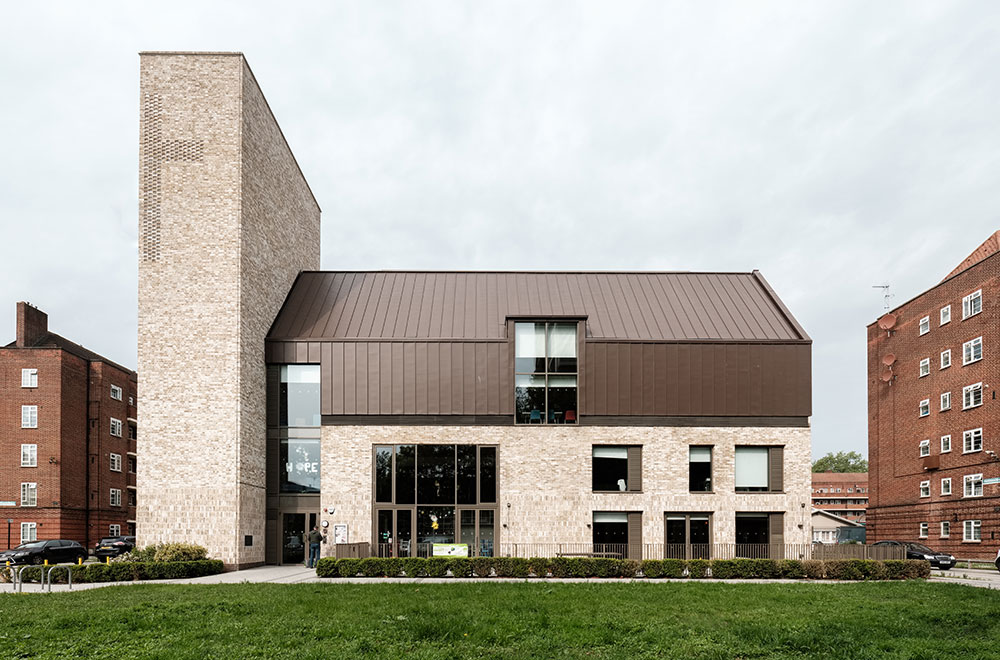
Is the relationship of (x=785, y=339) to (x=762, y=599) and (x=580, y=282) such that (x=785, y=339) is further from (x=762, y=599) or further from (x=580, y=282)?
(x=762, y=599)

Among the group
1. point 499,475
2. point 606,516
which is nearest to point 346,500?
point 499,475

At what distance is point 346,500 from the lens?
111 ft

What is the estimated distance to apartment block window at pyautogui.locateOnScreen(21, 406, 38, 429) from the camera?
5269cm

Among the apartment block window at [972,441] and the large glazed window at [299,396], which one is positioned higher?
the large glazed window at [299,396]

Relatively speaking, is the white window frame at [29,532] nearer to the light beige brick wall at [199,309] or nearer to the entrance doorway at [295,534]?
the entrance doorway at [295,534]

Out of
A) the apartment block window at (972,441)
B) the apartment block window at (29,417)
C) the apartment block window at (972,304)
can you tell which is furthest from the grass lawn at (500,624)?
the apartment block window at (29,417)

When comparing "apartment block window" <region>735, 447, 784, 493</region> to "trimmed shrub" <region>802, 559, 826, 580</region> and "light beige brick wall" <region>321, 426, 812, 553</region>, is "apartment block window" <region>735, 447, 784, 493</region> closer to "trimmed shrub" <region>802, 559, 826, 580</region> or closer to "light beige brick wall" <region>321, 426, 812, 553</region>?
"light beige brick wall" <region>321, 426, 812, 553</region>

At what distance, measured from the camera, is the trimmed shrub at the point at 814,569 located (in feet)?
90.6

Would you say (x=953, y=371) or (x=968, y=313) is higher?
(x=968, y=313)

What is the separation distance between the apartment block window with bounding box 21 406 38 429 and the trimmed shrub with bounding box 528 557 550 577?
128 feet

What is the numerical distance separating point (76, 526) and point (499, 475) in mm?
33980

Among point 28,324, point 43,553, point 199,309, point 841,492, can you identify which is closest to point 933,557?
point 199,309

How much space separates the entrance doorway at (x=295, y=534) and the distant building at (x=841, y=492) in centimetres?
10219

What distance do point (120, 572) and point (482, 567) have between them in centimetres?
1150
